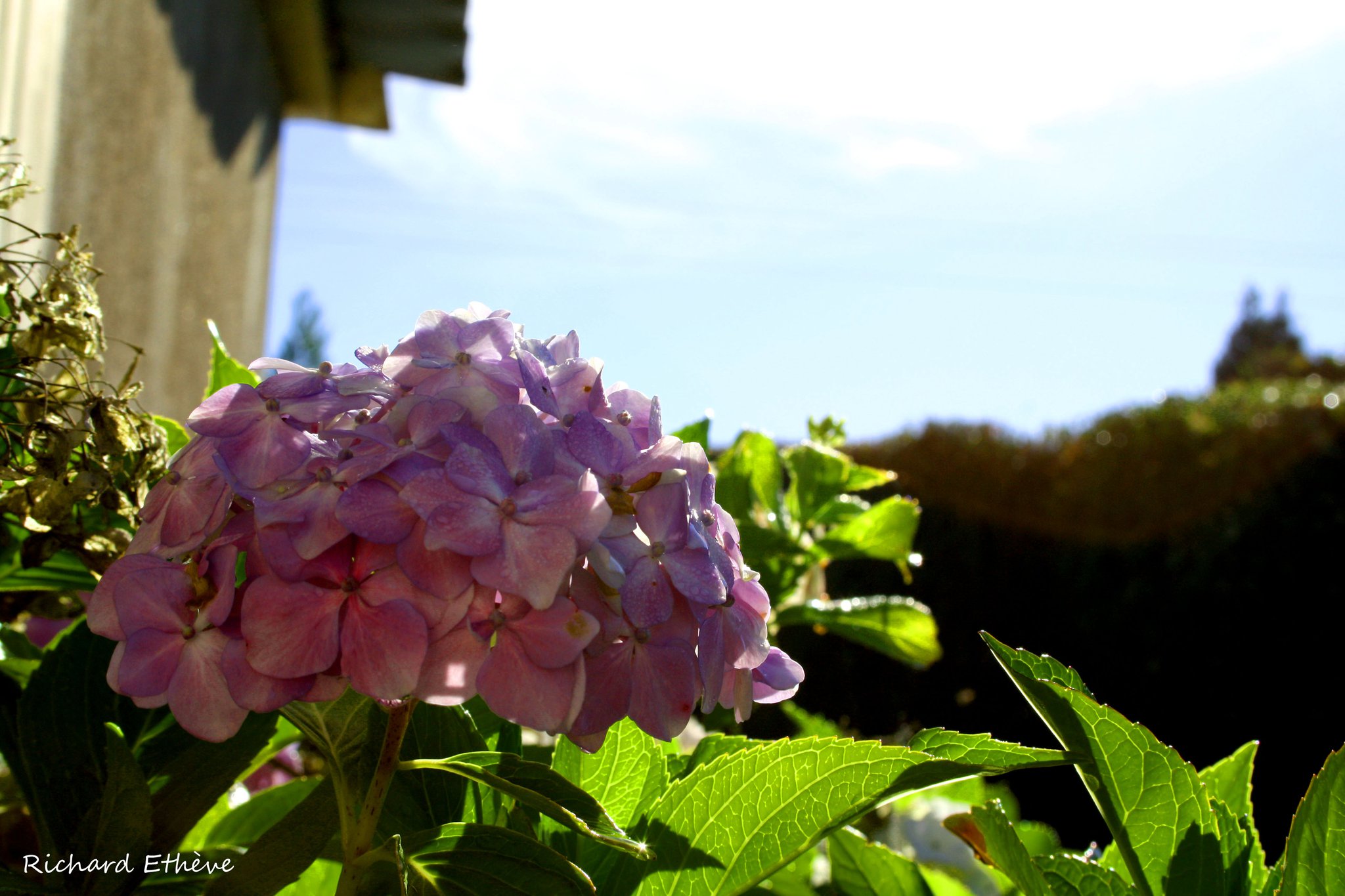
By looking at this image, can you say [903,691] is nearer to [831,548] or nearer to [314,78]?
[314,78]

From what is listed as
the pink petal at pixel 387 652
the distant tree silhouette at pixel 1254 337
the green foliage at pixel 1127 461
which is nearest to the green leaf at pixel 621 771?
the pink petal at pixel 387 652

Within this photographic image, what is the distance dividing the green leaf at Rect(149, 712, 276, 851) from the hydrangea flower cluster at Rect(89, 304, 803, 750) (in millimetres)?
190

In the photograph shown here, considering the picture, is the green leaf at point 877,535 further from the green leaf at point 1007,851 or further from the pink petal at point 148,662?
the pink petal at point 148,662

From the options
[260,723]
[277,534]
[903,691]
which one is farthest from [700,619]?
[903,691]

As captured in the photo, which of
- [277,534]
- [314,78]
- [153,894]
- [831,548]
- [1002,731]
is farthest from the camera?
[1002,731]

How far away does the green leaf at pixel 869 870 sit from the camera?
0.84 meters

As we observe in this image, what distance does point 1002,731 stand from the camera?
24.1 feet

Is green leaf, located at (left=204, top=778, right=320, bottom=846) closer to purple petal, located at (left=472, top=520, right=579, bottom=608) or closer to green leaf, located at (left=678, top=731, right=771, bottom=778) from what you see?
green leaf, located at (left=678, top=731, right=771, bottom=778)

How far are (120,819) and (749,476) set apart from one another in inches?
28.8

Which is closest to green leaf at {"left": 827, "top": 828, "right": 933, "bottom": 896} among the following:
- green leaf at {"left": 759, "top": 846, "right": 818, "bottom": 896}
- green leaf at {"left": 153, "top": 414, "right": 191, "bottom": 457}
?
green leaf at {"left": 759, "top": 846, "right": 818, "bottom": 896}

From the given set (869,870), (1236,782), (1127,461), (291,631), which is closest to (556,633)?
(291,631)

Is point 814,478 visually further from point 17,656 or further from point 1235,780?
point 17,656

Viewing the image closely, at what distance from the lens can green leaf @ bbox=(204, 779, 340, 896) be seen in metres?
0.58

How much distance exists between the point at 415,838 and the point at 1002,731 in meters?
7.50
